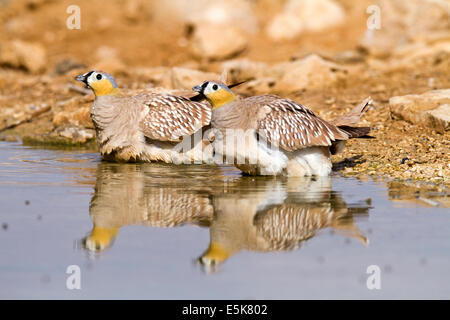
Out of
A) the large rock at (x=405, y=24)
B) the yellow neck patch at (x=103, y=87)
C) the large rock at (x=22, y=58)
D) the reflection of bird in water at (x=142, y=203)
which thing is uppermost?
the large rock at (x=405, y=24)

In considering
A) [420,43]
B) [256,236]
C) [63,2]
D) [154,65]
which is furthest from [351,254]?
[63,2]

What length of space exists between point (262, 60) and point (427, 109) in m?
9.02

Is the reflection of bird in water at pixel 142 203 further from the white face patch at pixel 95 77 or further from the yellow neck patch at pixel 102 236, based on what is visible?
the white face patch at pixel 95 77

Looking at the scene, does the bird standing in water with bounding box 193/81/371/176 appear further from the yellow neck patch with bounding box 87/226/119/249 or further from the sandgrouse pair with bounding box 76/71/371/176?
the yellow neck patch with bounding box 87/226/119/249

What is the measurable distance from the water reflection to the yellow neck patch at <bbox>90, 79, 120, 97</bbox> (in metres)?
1.46

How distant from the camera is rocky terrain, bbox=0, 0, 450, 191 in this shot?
10.9 m

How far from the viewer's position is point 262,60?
19.7 meters

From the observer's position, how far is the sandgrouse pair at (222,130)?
8.67 m

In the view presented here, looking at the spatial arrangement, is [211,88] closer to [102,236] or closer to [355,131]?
[355,131]

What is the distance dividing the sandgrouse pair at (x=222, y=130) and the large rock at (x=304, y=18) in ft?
39.7

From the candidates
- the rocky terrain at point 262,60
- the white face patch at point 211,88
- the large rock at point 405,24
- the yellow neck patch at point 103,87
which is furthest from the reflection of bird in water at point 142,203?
the large rock at point 405,24

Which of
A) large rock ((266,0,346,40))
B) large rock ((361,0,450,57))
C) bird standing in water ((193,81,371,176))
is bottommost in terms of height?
bird standing in water ((193,81,371,176))

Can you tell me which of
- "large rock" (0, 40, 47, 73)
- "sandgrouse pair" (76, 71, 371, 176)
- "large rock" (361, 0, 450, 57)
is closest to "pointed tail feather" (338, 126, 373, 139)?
"sandgrouse pair" (76, 71, 371, 176)
